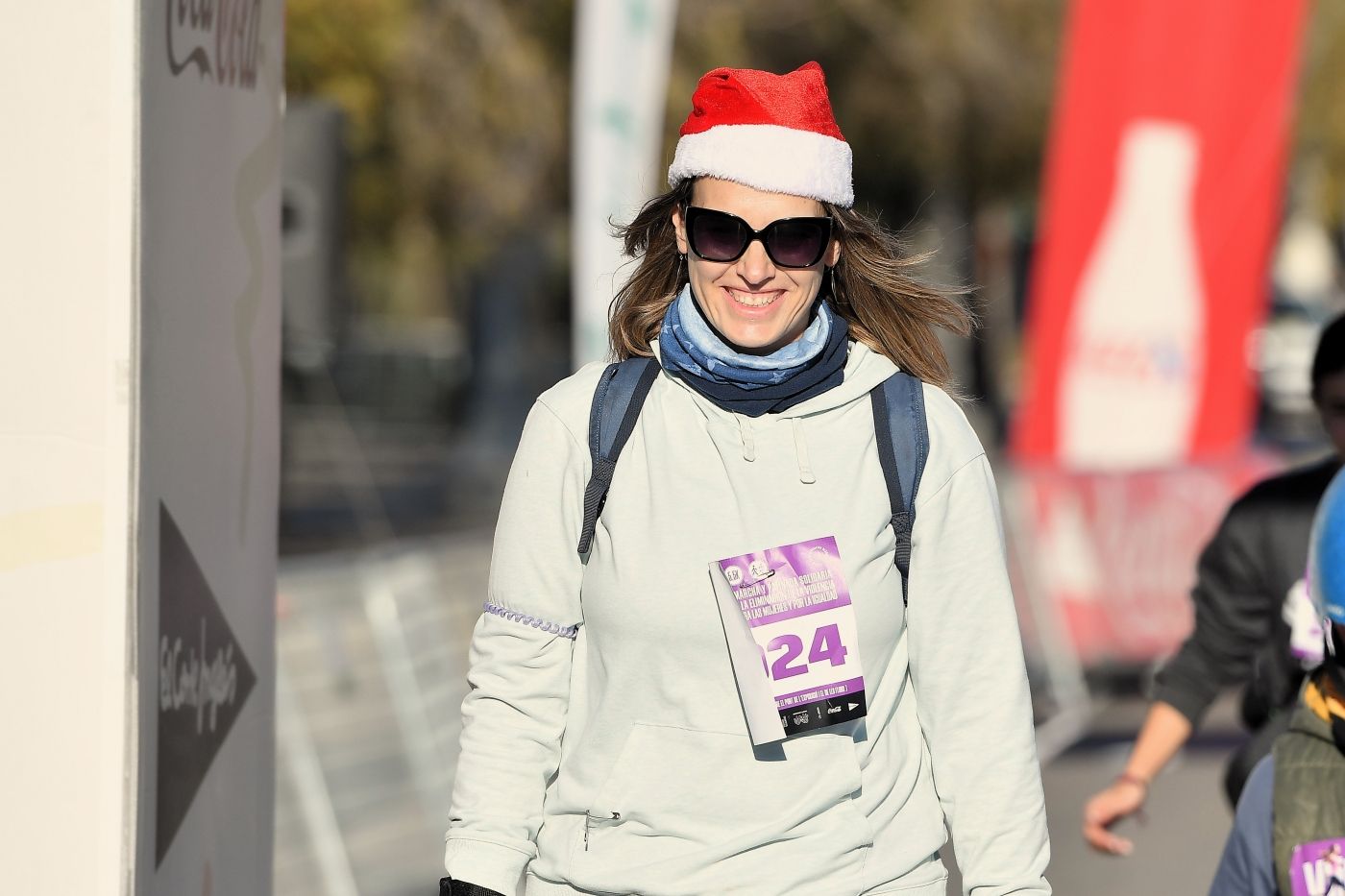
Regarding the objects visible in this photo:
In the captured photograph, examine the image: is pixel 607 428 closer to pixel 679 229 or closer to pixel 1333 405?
pixel 679 229

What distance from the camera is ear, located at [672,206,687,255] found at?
2.94 metres

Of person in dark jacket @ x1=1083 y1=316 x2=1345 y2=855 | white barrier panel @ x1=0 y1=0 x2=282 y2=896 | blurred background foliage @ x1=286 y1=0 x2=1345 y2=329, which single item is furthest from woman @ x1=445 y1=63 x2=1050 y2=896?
blurred background foliage @ x1=286 y1=0 x2=1345 y2=329

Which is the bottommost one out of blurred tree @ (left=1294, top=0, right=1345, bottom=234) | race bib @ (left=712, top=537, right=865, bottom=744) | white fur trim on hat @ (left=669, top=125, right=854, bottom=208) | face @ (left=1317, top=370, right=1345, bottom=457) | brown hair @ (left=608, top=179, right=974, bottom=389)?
race bib @ (left=712, top=537, right=865, bottom=744)

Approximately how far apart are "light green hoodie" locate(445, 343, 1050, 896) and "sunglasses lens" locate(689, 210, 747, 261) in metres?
0.19

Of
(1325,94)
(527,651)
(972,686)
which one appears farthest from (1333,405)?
(1325,94)

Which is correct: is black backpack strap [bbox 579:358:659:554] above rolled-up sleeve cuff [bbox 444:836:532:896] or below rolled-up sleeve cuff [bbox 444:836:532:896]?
above

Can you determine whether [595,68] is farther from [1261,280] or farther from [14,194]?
[1261,280]

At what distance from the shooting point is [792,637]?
2.72m

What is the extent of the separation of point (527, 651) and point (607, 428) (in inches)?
12.8

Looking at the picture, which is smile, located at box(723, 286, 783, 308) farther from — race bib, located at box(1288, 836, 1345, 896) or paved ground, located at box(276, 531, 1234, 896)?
paved ground, located at box(276, 531, 1234, 896)

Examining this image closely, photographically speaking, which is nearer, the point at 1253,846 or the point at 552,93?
the point at 1253,846

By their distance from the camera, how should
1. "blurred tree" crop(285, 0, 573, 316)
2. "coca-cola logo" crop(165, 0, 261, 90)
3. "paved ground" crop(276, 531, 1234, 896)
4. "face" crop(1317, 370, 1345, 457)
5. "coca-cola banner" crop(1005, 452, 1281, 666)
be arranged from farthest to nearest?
"blurred tree" crop(285, 0, 573, 316), "coca-cola banner" crop(1005, 452, 1281, 666), "paved ground" crop(276, 531, 1234, 896), "face" crop(1317, 370, 1345, 457), "coca-cola logo" crop(165, 0, 261, 90)

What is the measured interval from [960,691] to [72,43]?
1458 millimetres

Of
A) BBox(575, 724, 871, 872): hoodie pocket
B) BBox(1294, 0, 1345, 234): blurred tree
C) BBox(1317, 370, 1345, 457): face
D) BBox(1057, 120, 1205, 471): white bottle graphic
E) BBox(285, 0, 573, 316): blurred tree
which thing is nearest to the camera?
BBox(575, 724, 871, 872): hoodie pocket
